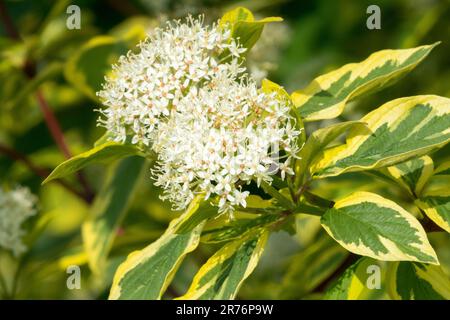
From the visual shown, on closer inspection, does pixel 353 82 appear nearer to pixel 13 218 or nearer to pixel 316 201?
pixel 316 201

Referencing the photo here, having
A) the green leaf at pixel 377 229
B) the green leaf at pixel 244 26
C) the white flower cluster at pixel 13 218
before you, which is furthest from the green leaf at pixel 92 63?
the green leaf at pixel 377 229

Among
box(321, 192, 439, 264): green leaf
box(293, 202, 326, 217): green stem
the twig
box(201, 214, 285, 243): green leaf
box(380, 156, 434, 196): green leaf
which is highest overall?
the twig

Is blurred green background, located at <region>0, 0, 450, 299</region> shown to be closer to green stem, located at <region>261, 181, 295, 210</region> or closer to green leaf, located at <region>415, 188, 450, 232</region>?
green leaf, located at <region>415, 188, 450, 232</region>


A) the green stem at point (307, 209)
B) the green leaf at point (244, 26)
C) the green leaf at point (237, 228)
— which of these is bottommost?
the green leaf at point (237, 228)

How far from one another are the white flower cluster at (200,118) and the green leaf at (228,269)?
4.1 inches

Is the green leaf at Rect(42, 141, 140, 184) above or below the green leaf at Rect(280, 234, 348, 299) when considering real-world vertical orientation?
above

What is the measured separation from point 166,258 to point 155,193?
135 cm

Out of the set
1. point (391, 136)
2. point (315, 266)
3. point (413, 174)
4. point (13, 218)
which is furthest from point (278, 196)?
point (13, 218)

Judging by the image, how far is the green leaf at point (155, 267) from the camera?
135 centimetres

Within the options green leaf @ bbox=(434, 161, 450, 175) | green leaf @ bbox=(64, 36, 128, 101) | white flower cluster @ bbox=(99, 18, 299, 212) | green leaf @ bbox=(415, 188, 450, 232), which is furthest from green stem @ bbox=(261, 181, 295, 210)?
green leaf @ bbox=(64, 36, 128, 101)

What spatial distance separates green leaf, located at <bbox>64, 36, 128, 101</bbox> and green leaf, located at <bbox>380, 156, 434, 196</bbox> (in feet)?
3.03

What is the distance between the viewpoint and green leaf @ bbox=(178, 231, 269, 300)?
1335 millimetres

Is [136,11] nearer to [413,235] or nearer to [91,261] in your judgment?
[91,261]

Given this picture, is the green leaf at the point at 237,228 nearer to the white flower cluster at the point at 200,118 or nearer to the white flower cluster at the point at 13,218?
the white flower cluster at the point at 200,118
